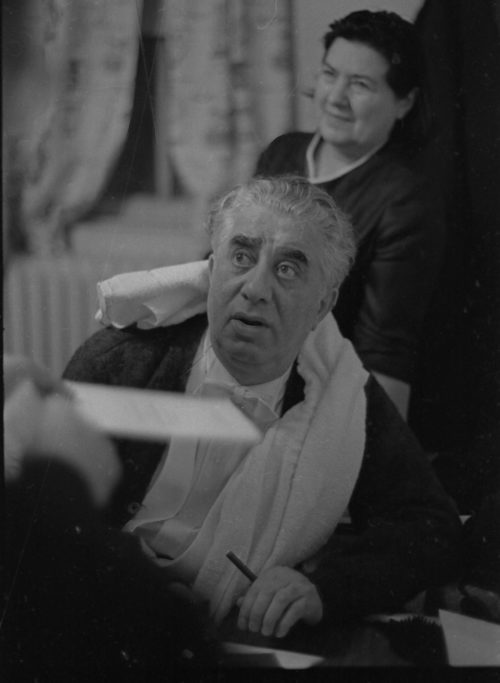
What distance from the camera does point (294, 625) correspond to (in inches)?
57.9

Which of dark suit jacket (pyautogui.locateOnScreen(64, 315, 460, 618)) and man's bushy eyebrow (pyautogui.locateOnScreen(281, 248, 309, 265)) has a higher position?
man's bushy eyebrow (pyautogui.locateOnScreen(281, 248, 309, 265))

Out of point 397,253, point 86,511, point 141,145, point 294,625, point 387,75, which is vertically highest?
point 387,75

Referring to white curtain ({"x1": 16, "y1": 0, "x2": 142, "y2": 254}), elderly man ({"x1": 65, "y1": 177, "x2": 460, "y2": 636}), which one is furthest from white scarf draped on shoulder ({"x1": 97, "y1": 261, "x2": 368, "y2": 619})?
white curtain ({"x1": 16, "y1": 0, "x2": 142, "y2": 254})

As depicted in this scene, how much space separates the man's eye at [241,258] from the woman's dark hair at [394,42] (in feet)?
0.99

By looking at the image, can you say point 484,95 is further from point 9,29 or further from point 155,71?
point 9,29

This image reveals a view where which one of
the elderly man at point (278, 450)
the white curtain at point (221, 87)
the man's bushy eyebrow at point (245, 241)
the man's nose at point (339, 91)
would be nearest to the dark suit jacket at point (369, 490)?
the elderly man at point (278, 450)

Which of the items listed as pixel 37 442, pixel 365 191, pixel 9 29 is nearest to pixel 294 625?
pixel 37 442

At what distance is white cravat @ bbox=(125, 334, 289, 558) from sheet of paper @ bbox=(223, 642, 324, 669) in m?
0.15

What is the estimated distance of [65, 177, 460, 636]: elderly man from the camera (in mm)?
1467

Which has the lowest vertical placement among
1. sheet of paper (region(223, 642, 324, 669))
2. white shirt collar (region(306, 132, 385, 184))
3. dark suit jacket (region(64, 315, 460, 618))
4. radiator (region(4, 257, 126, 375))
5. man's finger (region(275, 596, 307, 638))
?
sheet of paper (region(223, 642, 324, 669))

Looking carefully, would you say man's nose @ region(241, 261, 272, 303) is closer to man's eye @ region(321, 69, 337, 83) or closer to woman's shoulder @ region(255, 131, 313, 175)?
woman's shoulder @ region(255, 131, 313, 175)

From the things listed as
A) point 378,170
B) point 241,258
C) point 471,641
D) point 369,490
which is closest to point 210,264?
point 241,258

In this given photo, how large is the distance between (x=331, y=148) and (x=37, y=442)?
0.58 meters

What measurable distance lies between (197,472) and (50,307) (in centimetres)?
31
